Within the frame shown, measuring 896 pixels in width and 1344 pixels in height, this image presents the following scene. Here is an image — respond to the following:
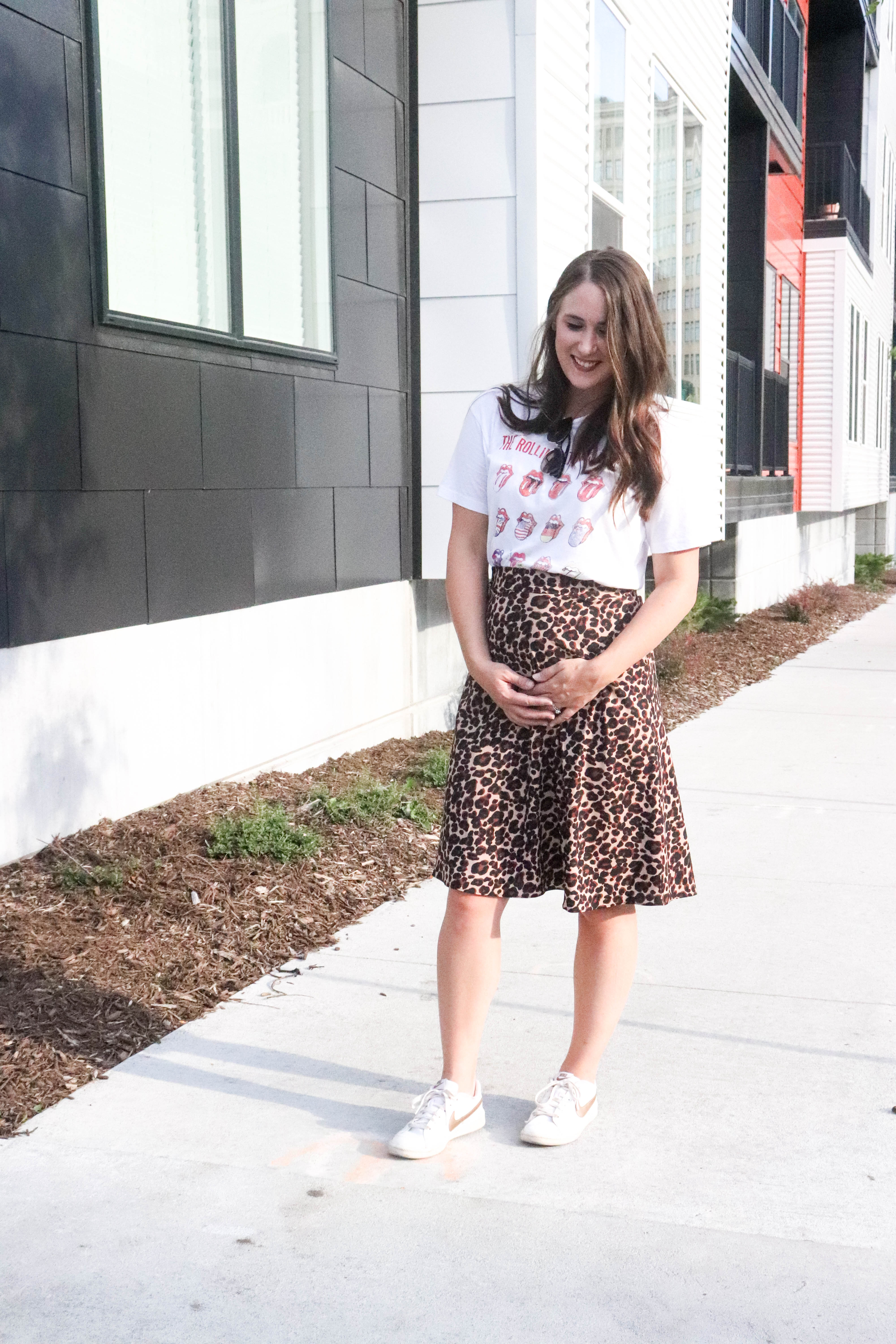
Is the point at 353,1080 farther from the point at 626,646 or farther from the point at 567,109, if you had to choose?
the point at 567,109

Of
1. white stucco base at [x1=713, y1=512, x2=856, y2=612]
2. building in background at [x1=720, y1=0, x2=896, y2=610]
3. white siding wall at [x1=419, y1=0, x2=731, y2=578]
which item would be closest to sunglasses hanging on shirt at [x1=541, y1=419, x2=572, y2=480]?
white siding wall at [x1=419, y1=0, x2=731, y2=578]

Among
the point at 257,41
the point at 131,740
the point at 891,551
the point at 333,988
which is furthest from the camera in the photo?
the point at 891,551

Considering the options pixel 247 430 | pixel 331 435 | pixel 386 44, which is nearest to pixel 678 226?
pixel 386 44

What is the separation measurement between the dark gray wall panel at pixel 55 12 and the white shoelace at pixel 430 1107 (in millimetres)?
3580

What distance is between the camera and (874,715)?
9062mm

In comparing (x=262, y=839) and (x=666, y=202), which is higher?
(x=666, y=202)

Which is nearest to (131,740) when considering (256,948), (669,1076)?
(256,948)

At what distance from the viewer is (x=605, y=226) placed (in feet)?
30.1

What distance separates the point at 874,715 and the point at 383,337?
394cm

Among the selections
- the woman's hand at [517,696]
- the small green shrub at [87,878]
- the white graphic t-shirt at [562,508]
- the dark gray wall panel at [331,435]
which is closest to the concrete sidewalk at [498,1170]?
the small green shrub at [87,878]

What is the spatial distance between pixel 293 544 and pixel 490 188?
7.50 ft

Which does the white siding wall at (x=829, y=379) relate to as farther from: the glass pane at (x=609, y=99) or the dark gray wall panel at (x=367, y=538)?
the dark gray wall panel at (x=367, y=538)

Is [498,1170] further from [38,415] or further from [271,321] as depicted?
[271,321]

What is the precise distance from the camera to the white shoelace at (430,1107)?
124 inches
